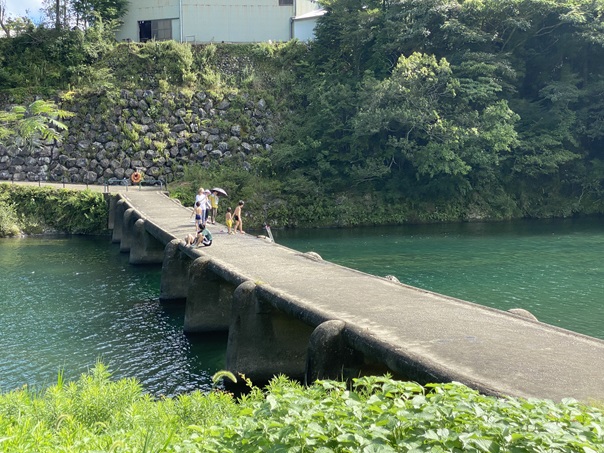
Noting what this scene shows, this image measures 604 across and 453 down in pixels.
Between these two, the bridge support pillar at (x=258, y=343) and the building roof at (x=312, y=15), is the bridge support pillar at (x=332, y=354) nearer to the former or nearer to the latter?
the bridge support pillar at (x=258, y=343)

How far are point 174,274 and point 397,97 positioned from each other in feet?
79.4

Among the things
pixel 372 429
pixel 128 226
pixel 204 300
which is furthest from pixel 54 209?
pixel 372 429

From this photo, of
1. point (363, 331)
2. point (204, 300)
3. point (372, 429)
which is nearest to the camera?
point (372, 429)

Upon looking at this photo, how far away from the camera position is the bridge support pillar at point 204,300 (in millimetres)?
18797

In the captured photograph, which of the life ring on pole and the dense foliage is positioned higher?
the life ring on pole

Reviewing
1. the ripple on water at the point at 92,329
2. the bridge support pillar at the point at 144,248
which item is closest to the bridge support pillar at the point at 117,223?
the ripple on water at the point at 92,329

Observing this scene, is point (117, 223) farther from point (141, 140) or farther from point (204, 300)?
point (204, 300)

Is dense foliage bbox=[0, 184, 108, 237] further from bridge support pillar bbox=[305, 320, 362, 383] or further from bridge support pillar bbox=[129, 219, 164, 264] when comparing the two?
bridge support pillar bbox=[305, 320, 362, 383]

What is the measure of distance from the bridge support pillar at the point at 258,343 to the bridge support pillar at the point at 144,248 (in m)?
15.8

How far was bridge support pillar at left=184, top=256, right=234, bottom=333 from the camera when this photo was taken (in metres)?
18.8

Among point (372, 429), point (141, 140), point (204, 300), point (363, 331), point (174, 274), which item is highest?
point (372, 429)

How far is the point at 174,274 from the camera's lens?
23.1 metres

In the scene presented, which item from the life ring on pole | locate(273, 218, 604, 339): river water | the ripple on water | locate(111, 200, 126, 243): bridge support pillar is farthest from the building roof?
the ripple on water

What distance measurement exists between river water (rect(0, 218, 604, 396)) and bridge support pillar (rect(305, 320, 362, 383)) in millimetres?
2833
